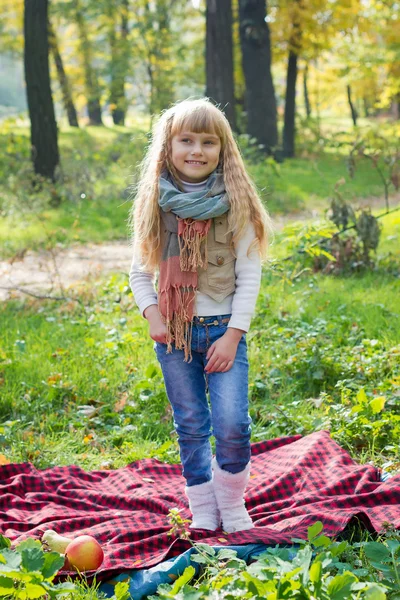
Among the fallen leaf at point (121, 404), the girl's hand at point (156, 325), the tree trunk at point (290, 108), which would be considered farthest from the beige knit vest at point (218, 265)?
the tree trunk at point (290, 108)

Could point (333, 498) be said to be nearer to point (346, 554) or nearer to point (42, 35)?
point (346, 554)

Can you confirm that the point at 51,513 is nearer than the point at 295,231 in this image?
Yes

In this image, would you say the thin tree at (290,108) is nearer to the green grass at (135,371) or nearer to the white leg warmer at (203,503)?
the green grass at (135,371)

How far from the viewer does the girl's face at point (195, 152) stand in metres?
3.10

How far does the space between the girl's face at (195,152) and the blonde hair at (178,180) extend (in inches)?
1.1

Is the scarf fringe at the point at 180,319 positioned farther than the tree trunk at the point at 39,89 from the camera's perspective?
No

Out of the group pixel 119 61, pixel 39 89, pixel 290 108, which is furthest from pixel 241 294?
pixel 119 61

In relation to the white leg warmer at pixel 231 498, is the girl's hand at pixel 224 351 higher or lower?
higher

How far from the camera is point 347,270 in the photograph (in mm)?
7344

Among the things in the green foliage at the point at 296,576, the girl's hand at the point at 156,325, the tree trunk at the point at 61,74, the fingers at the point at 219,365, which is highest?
the tree trunk at the point at 61,74

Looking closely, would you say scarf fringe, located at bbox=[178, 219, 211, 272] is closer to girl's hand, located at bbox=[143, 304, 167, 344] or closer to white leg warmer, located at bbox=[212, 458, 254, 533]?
girl's hand, located at bbox=[143, 304, 167, 344]

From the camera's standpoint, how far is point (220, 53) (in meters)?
14.2

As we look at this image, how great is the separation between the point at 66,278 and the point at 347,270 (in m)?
2.94

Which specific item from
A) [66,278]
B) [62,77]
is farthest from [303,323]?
[62,77]
